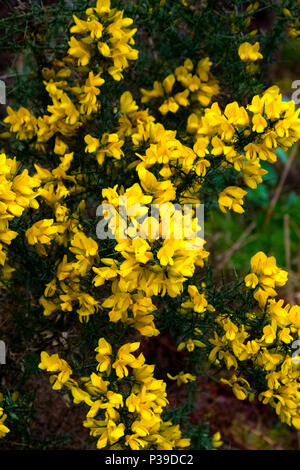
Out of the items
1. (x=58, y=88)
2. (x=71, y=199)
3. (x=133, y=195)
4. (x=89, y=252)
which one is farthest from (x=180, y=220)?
(x=58, y=88)

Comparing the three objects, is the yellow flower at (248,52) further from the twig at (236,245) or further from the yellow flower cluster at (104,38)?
the twig at (236,245)

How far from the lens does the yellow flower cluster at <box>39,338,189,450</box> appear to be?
1439mm

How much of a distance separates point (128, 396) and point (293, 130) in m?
0.92

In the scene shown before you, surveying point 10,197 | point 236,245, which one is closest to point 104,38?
Result: point 10,197

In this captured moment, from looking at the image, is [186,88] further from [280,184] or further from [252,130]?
[280,184]

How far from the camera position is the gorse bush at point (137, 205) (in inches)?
56.7

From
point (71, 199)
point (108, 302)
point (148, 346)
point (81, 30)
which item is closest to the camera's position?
point (108, 302)

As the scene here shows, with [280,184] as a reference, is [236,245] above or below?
below

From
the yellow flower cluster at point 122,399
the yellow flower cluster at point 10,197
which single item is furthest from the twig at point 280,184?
the yellow flower cluster at point 10,197

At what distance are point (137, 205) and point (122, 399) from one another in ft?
1.91

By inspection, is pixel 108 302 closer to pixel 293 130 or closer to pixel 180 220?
pixel 180 220

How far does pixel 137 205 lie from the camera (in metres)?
1.33
